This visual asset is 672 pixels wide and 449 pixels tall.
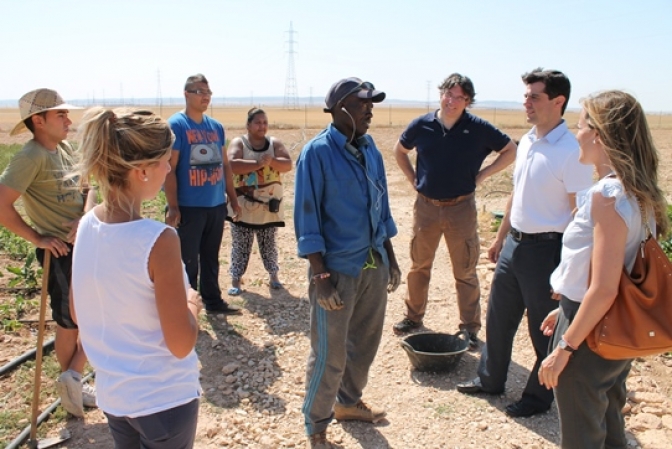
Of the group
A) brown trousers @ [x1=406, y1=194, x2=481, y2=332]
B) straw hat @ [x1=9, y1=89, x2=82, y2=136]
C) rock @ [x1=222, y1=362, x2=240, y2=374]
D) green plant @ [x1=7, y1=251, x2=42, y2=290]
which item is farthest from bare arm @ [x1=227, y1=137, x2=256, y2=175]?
straw hat @ [x1=9, y1=89, x2=82, y2=136]

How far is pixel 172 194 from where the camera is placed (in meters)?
5.06

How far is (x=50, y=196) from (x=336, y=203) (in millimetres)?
1741

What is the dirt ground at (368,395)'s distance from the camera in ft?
12.1

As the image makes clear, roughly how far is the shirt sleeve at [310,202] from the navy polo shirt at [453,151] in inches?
75.0

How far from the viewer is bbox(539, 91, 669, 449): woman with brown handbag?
89.3 inches

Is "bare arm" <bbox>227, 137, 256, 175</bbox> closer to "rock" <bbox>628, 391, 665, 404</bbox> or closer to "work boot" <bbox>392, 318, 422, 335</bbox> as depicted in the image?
"work boot" <bbox>392, 318, 422, 335</bbox>

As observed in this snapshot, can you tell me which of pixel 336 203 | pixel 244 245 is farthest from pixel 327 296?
pixel 244 245

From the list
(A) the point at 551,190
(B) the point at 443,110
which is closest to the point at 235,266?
(B) the point at 443,110

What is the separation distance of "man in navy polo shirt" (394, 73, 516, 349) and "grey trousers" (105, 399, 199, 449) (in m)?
3.20

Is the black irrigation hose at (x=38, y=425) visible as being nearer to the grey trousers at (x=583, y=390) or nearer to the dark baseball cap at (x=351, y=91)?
the dark baseball cap at (x=351, y=91)

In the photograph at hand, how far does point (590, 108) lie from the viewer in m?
2.39

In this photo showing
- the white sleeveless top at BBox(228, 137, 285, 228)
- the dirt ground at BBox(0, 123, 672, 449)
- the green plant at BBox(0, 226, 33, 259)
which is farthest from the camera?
the green plant at BBox(0, 226, 33, 259)

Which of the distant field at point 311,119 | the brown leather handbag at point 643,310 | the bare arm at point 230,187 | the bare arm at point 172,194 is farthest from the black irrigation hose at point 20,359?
the distant field at point 311,119

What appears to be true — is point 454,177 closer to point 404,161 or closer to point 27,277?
point 404,161
